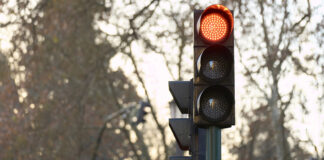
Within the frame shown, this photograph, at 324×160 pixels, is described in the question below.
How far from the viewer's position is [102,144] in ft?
98.8

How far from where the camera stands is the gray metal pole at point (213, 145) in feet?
17.3

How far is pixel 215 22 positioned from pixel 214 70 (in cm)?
36

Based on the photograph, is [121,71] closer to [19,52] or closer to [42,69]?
[42,69]

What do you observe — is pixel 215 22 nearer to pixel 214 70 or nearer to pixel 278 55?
pixel 214 70

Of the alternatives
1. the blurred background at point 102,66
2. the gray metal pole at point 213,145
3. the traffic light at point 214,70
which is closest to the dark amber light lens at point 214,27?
the traffic light at point 214,70

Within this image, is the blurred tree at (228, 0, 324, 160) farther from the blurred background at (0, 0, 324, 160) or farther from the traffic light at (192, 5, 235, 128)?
the traffic light at (192, 5, 235, 128)

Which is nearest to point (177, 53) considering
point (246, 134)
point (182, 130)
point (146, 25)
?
point (146, 25)

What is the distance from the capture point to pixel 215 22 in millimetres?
5422

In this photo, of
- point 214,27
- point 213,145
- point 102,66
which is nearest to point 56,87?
point 102,66

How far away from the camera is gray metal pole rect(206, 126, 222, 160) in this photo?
17.3 ft

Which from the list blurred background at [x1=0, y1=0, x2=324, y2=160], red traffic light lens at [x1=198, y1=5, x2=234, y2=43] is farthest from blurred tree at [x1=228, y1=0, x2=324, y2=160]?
red traffic light lens at [x1=198, y1=5, x2=234, y2=43]

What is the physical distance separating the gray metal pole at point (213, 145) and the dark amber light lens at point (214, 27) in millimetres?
650

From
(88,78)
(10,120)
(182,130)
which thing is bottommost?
(182,130)

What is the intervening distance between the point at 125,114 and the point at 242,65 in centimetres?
439
